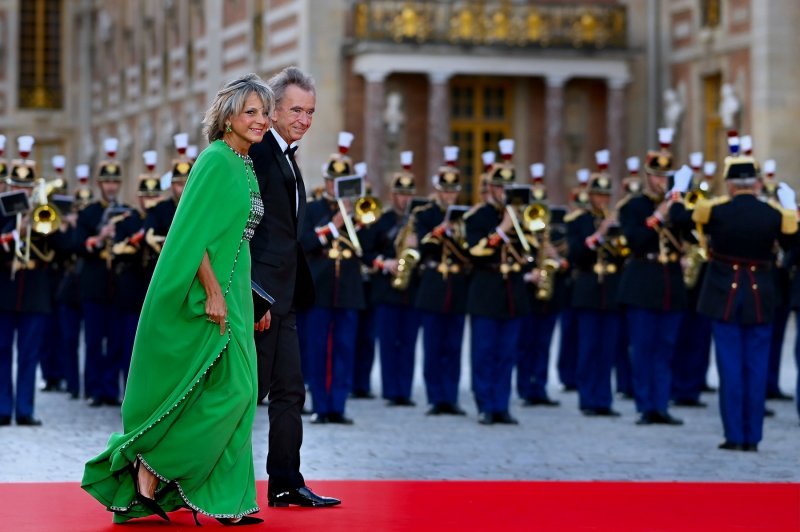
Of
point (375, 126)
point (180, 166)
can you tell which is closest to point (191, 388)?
point (180, 166)

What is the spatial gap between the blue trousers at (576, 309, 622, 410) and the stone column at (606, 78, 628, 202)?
57.9 feet

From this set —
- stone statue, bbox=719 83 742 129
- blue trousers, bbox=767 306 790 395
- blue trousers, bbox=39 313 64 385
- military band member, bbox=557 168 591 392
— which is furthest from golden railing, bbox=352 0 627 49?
blue trousers, bbox=767 306 790 395

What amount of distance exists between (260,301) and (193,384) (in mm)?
709

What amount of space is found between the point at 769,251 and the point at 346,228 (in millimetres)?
3638

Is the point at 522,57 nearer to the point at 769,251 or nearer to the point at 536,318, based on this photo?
the point at 536,318

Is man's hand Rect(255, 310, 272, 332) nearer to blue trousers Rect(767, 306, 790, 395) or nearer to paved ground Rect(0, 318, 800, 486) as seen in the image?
paved ground Rect(0, 318, 800, 486)

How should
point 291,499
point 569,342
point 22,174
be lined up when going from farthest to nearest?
1. point 569,342
2. point 22,174
3. point 291,499

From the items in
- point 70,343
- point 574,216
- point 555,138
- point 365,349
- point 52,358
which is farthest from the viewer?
point 555,138

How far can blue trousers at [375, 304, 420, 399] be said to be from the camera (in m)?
16.6

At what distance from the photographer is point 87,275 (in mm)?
15977

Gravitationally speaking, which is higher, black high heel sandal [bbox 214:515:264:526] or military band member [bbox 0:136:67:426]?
military band member [bbox 0:136:67:426]

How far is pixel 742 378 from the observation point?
12539 millimetres

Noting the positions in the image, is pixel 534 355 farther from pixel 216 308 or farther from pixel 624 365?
pixel 216 308

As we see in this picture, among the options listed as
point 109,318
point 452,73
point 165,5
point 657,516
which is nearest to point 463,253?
point 109,318
